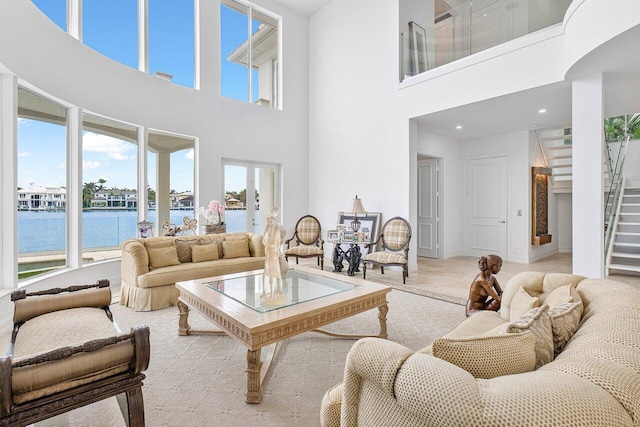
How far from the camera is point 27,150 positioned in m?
3.72

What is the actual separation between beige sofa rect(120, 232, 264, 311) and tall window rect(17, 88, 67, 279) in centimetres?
102

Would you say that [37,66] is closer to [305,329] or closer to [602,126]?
[305,329]

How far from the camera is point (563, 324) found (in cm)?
125

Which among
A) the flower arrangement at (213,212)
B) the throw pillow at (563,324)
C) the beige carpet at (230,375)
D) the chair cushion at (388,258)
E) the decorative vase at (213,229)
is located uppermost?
the flower arrangement at (213,212)

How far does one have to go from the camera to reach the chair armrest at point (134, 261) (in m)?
3.68

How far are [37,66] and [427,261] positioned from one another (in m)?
6.84

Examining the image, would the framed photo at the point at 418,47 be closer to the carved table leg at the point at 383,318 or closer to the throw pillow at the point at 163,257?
the carved table leg at the point at 383,318

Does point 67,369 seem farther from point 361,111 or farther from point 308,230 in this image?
point 361,111

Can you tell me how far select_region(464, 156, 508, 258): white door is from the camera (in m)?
6.82

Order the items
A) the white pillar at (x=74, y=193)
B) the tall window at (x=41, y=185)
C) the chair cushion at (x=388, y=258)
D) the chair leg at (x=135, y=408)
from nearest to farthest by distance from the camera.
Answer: the chair leg at (x=135, y=408)
the tall window at (x=41, y=185)
the white pillar at (x=74, y=193)
the chair cushion at (x=388, y=258)

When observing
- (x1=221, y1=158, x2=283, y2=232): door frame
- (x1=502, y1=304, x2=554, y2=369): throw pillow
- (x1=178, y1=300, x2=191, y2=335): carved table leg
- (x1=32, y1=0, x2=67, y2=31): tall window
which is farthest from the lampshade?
(x1=32, y1=0, x2=67, y2=31): tall window

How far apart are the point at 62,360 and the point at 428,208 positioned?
22.8ft

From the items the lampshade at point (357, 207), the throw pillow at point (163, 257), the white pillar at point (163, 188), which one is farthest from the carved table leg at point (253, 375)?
the white pillar at point (163, 188)

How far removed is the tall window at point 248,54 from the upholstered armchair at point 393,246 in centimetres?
394
